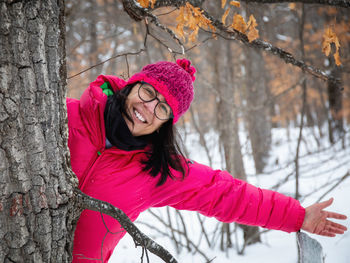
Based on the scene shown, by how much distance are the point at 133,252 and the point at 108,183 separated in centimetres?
244

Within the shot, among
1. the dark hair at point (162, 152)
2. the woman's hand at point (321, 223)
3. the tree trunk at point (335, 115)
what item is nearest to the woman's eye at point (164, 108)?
the dark hair at point (162, 152)

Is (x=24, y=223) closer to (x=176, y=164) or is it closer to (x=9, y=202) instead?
(x=9, y=202)

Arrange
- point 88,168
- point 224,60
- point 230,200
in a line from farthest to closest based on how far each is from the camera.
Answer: point 224,60 < point 230,200 < point 88,168

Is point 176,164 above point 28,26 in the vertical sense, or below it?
below

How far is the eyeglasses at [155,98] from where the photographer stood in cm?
154

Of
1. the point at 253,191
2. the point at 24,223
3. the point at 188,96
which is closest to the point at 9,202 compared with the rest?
the point at 24,223

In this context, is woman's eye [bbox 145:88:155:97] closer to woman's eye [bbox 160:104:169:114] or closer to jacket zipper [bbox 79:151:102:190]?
woman's eye [bbox 160:104:169:114]

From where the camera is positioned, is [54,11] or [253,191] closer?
[54,11]

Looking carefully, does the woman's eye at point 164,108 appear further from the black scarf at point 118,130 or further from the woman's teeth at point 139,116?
the black scarf at point 118,130

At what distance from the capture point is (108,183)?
1.42 metres

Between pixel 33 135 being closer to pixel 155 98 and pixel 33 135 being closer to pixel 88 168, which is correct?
pixel 88 168

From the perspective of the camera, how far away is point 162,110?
1.55 m

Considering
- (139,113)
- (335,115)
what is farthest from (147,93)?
(335,115)

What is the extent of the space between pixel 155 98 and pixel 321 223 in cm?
131
